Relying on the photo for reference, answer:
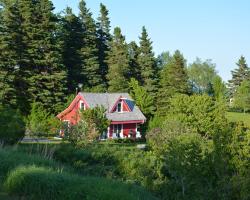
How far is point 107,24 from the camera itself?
63.8 meters

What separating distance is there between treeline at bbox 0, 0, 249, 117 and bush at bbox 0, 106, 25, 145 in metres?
19.7

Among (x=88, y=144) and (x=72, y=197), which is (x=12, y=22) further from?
(x=72, y=197)

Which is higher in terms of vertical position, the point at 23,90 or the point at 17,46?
the point at 17,46

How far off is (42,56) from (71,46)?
956 centimetres

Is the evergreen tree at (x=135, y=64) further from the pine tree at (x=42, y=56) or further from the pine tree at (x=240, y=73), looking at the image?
the pine tree at (x=240, y=73)

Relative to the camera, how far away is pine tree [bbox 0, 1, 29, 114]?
4306cm

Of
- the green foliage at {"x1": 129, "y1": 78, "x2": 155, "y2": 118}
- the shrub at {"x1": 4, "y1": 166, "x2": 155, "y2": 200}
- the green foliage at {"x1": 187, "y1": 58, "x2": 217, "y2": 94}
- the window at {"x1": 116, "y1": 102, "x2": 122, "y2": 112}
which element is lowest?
the shrub at {"x1": 4, "y1": 166, "x2": 155, "y2": 200}

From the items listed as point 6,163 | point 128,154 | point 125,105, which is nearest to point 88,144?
point 128,154

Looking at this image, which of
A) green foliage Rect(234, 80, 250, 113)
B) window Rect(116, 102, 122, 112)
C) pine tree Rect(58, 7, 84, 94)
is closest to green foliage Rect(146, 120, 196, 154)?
window Rect(116, 102, 122, 112)

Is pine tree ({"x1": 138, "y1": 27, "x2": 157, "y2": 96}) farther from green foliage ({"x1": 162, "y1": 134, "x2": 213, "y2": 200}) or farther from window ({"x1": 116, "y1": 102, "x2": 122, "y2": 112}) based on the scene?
green foliage ({"x1": 162, "y1": 134, "x2": 213, "y2": 200})

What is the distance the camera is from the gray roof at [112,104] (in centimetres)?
4391

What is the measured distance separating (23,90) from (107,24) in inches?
879

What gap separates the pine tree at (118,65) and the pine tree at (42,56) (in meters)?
7.85

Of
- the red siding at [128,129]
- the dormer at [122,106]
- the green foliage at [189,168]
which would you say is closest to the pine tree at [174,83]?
the red siding at [128,129]
